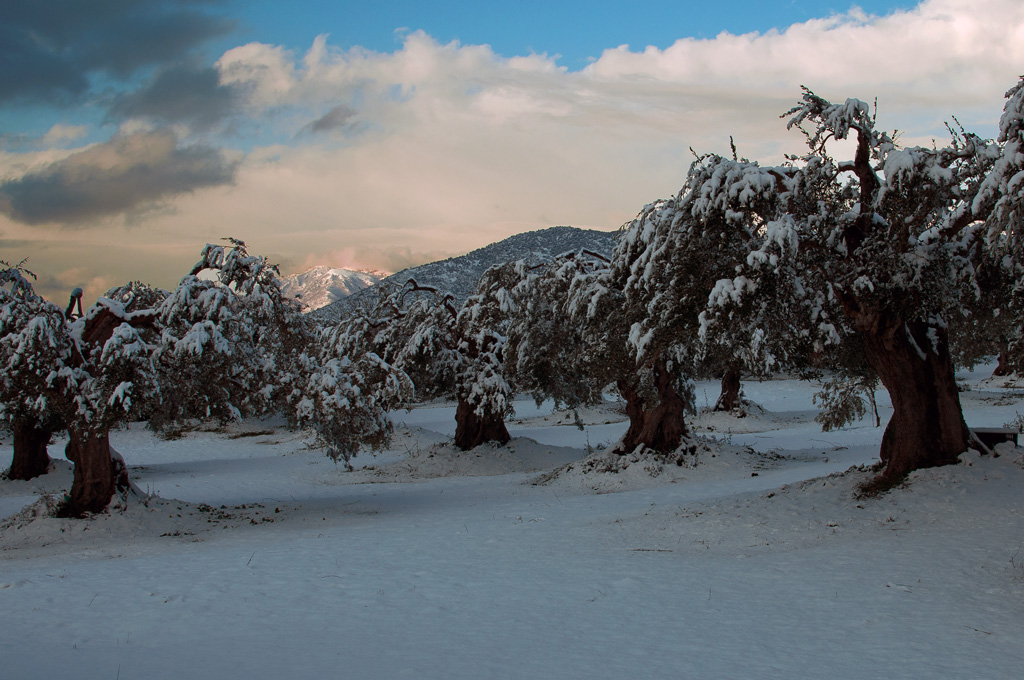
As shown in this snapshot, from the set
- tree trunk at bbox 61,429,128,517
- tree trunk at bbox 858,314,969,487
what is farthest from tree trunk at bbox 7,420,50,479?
tree trunk at bbox 858,314,969,487

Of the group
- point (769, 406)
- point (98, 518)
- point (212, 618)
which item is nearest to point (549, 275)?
point (98, 518)

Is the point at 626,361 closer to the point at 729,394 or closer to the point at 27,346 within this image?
the point at 27,346

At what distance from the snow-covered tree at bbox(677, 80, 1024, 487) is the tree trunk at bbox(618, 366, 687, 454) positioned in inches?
340

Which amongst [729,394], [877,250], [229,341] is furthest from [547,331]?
[729,394]

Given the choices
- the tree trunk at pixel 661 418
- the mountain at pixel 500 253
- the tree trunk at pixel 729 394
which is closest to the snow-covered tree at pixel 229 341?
→ the tree trunk at pixel 661 418

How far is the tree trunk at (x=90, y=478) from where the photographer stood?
15.2 meters

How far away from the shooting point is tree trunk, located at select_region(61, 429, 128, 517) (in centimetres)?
1524

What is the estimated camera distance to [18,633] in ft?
26.8

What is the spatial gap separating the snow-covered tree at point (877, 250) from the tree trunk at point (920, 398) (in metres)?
0.02

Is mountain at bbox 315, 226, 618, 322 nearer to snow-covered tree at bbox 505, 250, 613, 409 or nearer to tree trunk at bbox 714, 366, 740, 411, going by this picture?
tree trunk at bbox 714, 366, 740, 411

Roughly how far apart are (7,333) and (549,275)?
14.2 meters

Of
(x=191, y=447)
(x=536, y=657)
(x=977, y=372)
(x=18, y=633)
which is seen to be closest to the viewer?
(x=536, y=657)

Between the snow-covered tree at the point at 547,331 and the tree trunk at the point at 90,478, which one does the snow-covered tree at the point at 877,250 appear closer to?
the snow-covered tree at the point at 547,331

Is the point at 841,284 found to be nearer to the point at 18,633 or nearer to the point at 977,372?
the point at 18,633
